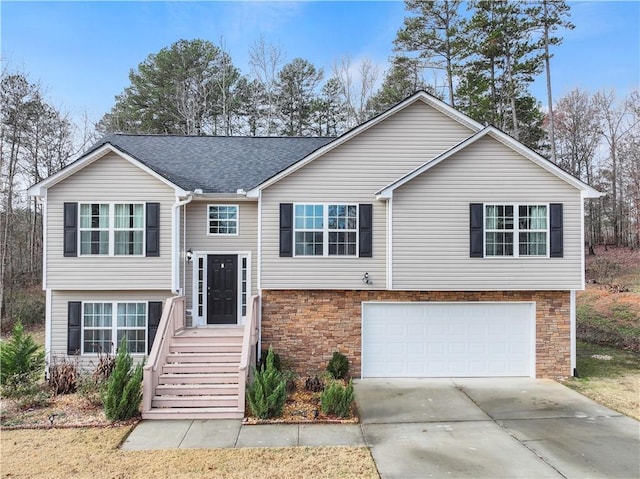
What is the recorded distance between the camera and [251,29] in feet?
76.6

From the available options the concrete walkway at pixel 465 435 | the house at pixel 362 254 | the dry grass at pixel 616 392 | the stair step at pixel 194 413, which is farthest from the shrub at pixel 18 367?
the dry grass at pixel 616 392

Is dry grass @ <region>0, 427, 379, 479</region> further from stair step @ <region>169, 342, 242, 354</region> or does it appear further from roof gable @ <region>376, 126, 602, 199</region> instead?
roof gable @ <region>376, 126, 602, 199</region>

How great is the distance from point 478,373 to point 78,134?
2490 centimetres

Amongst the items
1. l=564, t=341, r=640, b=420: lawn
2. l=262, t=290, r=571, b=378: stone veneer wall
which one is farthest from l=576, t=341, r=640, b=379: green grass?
l=262, t=290, r=571, b=378: stone veneer wall

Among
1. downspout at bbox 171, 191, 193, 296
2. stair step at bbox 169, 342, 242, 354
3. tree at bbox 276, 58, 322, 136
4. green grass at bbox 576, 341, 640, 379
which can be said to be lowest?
green grass at bbox 576, 341, 640, 379

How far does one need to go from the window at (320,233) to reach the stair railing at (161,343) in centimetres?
331

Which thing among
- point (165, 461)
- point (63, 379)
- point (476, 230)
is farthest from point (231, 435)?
point (476, 230)

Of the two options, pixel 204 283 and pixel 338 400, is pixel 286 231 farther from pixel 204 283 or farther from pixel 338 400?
pixel 338 400

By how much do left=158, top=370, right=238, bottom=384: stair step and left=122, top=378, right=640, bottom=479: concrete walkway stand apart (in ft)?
3.35

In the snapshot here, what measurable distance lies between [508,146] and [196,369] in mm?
9146

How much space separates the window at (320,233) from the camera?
394 inches

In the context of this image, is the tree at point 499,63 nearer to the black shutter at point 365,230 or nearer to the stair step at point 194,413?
the black shutter at point 365,230

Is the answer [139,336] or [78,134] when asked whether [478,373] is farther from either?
[78,134]

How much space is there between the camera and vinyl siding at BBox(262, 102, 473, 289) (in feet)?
32.7
